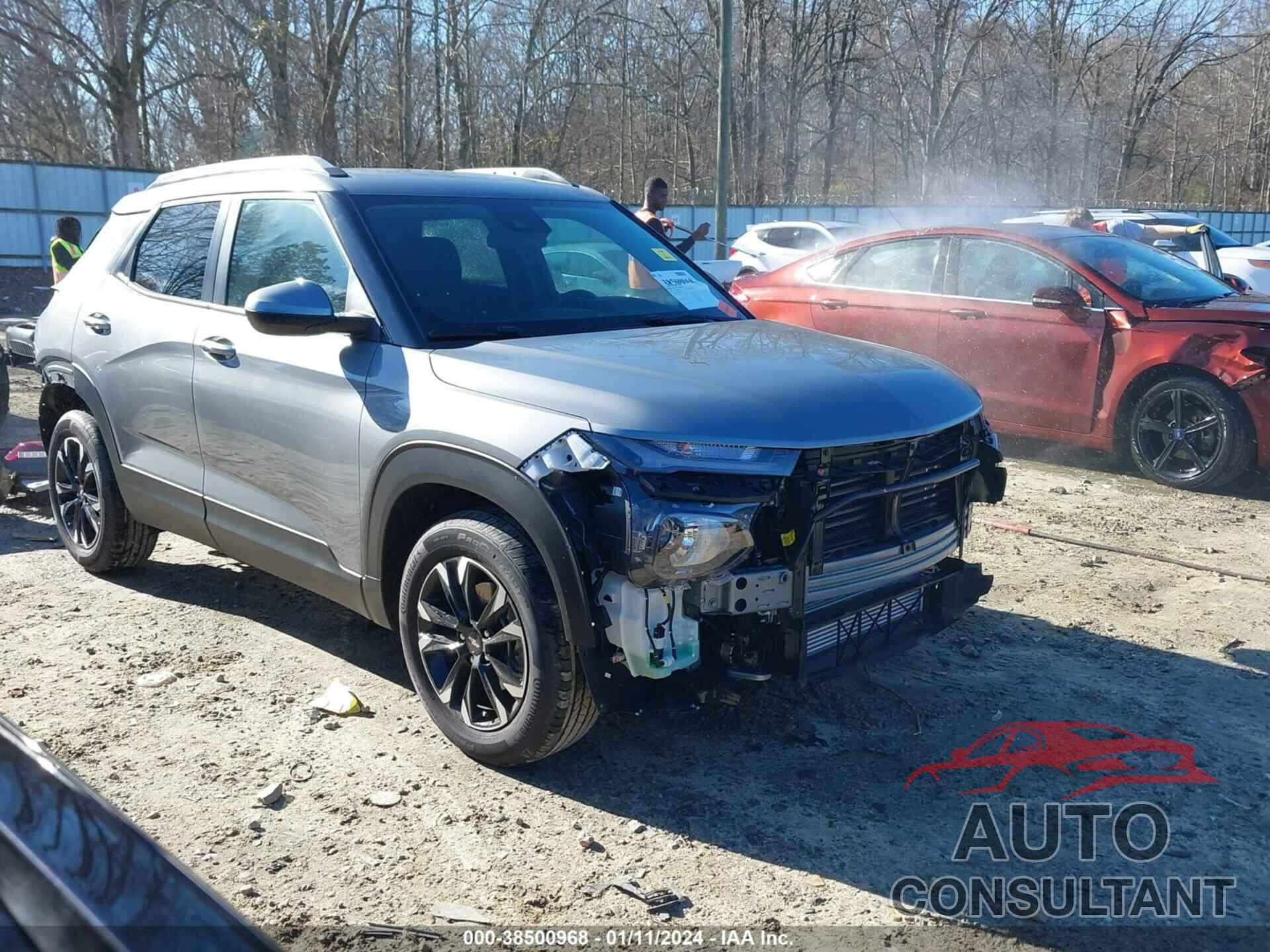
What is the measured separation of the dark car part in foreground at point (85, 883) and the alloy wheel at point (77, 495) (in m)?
4.27

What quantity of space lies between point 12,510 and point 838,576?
5531 millimetres

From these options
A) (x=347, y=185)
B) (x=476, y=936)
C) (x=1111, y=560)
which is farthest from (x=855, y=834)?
(x=1111, y=560)

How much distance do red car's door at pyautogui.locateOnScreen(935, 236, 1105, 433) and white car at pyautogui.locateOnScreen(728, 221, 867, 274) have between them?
11.6 m

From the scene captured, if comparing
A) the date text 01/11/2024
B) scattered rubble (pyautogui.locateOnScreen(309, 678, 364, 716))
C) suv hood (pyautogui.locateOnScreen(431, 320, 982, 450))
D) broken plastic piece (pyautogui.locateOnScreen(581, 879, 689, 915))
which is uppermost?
suv hood (pyautogui.locateOnScreen(431, 320, 982, 450))

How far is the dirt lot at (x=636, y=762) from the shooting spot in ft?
10.2

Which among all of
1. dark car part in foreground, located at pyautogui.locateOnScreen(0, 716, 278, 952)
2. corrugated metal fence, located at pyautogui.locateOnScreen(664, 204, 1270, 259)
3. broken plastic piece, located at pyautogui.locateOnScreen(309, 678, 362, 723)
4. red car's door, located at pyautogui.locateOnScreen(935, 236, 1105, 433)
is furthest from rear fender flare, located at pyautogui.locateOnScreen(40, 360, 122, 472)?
corrugated metal fence, located at pyautogui.locateOnScreen(664, 204, 1270, 259)

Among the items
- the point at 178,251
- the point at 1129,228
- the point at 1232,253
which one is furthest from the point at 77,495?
the point at 1232,253

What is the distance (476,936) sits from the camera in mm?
2910

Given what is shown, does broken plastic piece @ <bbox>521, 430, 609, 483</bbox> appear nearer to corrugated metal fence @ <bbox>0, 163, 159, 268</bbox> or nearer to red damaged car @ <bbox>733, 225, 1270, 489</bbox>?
red damaged car @ <bbox>733, 225, 1270, 489</bbox>

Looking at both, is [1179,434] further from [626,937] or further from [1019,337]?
Answer: [626,937]

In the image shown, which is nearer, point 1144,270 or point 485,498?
→ point 485,498

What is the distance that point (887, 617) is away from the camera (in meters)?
3.78

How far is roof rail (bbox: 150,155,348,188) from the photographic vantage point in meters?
4.45

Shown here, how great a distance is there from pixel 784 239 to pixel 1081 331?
13872 millimetres
